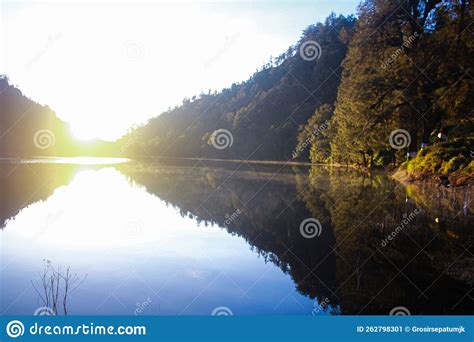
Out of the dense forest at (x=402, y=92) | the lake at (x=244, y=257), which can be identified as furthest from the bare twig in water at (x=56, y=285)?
the dense forest at (x=402, y=92)

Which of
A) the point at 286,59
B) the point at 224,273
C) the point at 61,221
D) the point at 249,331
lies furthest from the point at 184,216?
the point at 286,59

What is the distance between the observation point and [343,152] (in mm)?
51938

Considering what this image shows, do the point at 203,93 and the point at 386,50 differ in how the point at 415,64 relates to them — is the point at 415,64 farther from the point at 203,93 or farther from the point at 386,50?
the point at 203,93

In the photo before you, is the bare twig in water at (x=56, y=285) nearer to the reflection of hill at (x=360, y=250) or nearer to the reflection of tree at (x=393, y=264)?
the reflection of hill at (x=360, y=250)

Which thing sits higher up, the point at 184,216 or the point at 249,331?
the point at 184,216

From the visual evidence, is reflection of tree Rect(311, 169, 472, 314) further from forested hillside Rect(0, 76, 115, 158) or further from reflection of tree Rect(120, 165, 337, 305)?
forested hillside Rect(0, 76, 115, 158)

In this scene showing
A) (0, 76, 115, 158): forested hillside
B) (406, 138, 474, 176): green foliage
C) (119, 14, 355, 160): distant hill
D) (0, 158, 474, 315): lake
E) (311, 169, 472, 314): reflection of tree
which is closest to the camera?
(311, 169, 472, 314): reflection of tree

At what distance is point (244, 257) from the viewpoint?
30.6 ft

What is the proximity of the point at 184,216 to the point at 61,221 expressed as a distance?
4.18 m

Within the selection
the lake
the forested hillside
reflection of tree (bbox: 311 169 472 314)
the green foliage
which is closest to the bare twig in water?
the lake

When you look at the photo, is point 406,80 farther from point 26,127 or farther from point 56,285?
point 26,127

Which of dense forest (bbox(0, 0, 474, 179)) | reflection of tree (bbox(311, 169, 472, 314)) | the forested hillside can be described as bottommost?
reflection of tree (bbox(311, 169, 472, 314))

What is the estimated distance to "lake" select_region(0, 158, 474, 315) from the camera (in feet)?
21.3

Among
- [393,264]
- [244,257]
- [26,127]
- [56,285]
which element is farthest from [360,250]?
[26,127]
